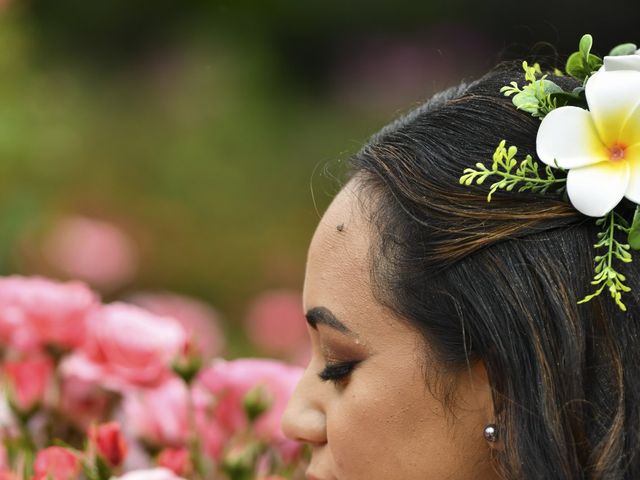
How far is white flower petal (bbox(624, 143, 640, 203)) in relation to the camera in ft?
4.24

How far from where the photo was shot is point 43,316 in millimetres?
1761

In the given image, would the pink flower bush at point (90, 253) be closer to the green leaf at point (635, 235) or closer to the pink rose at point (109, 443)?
the pink rose at point (109, 443)

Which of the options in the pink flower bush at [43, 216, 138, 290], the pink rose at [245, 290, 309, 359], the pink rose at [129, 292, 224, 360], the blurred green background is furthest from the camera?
the blurred green background

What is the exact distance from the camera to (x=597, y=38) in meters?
5.84

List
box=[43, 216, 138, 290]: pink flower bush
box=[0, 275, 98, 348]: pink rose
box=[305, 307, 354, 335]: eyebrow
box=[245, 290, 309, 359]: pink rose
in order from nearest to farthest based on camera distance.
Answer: box=[305, 307, 354, 335]: eyebrow, box=[0, 275, 98, 348]: pink rose, box=[245, 290, 309, 359]: pink rose, box=[43, 216, 138, 290]: pink flower bush

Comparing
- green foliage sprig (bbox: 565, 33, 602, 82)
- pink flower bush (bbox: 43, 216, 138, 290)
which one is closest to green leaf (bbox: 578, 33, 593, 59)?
green foliage sprig (bbox: 565, 33, 602, 82)

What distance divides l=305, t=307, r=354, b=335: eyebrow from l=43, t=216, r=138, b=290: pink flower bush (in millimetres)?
2239

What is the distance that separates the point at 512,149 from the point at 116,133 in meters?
4.03

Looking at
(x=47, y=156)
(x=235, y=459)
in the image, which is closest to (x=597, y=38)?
(x=47, y=156)

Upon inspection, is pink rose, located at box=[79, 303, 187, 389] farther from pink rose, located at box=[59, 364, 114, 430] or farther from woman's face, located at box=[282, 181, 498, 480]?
woman's face, located at box=[282, 181, 498, 480]

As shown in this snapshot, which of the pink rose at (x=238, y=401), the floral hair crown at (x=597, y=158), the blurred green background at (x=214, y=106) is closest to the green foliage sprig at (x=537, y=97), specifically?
the floral hair crown at (x=597, y=158)

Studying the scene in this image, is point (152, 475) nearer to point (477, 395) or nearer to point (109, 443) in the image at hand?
point (109, 443)

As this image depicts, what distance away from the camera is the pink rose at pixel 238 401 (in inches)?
66.7

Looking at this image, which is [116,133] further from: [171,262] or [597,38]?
[597,38]
